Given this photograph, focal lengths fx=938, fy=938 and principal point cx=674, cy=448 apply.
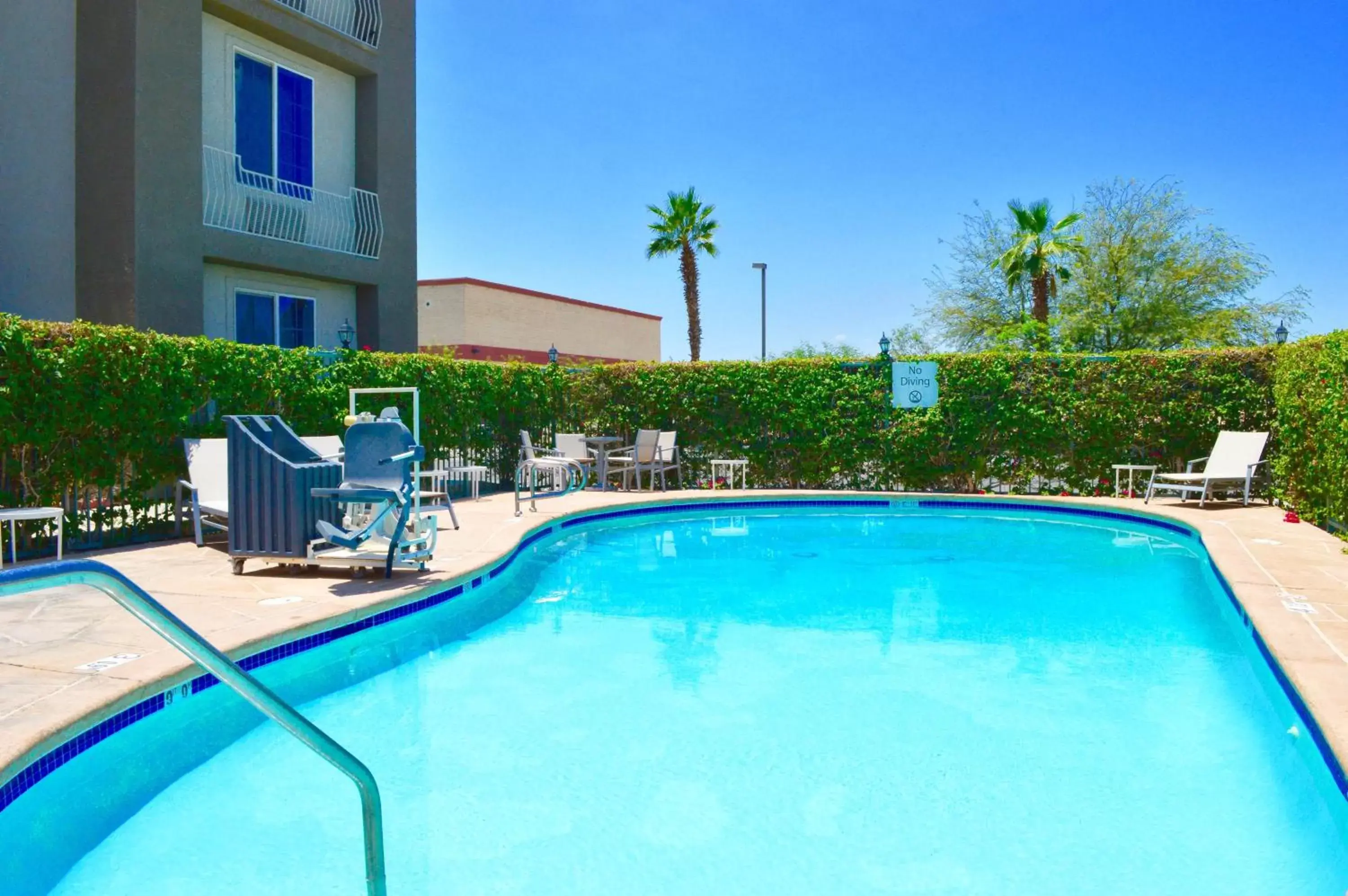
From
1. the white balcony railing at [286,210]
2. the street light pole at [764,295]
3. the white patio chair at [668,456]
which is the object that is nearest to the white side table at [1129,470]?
the white patio chair at [668,456]

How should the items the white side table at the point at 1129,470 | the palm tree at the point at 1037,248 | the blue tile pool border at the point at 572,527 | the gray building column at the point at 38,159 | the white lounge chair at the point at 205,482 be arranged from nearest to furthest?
1. the blue tile pool border at the point at 572,527
2. the white lounge chair at the point at 205,482
3. the gray building column at the point at 38,159
4. the white side table at the point at 1129,470
5. the palm tree at the point at 1037,248

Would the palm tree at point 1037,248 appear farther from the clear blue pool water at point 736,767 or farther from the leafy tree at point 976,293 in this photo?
the clear blue pool water at point 736,767

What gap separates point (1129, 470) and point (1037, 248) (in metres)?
11.4

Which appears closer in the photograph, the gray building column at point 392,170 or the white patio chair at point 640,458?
the white patio chair at point 640,458

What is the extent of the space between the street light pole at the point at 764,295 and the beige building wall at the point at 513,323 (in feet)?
11.9

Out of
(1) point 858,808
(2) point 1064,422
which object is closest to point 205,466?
(1) point 858,808

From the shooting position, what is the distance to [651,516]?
1262 cm

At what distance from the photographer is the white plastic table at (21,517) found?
6609 millimetres

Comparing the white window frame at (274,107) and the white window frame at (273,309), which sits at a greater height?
the white window frame at (274,107)

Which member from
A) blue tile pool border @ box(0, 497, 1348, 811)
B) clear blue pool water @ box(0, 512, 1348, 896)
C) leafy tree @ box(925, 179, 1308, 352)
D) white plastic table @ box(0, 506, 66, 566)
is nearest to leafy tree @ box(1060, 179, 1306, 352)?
leafy tree @ box(925, 179, 1308, 352)

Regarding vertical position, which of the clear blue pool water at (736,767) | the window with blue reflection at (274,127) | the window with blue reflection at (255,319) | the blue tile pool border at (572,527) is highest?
the window with blue reflection at (274,127)

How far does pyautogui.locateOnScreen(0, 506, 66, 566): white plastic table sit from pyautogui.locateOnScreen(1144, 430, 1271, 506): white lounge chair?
12049 millimetres

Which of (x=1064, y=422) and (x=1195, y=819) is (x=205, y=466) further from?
(x=1064, y=422)

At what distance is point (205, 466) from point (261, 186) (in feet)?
20.5
